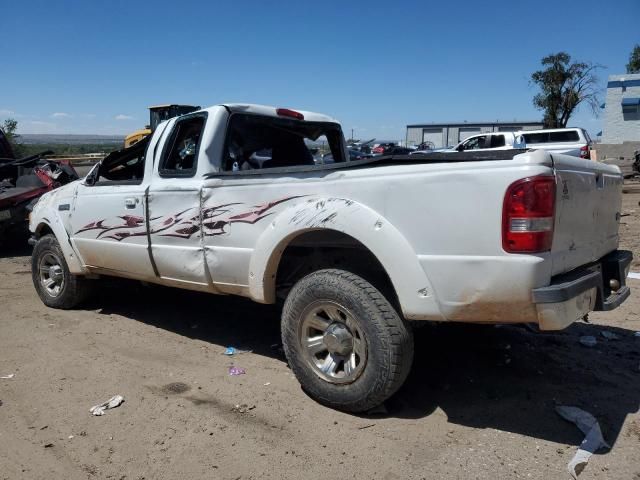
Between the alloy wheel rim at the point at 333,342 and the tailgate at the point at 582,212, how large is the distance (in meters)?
1.21

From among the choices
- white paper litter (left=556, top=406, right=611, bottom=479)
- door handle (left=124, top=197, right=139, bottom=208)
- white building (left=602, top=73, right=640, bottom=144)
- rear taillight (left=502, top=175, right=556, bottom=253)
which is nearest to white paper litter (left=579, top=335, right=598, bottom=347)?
white paper litter (left=556, top=406, right=611, bottom=479)

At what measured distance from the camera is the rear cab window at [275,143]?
178 inches

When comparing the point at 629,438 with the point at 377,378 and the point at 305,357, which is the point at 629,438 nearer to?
the point at 377,378

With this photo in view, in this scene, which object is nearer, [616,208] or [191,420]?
[191,420]

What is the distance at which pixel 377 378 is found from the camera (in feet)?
10.5

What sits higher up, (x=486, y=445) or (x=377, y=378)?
(x=377, y=378)

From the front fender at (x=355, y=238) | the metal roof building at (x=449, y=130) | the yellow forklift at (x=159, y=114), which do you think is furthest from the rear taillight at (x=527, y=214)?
the metal roof building at (x=449, y=130)

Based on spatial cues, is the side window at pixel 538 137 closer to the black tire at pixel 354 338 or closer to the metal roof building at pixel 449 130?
the black tire at pixel 354 338

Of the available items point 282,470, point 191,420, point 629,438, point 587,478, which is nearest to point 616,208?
point 629,438

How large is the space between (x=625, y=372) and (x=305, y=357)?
245cm

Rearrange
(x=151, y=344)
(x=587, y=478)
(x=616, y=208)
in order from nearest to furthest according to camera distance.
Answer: (x=587, y=478)
(x=616, y=208)
(x=151, y=344)

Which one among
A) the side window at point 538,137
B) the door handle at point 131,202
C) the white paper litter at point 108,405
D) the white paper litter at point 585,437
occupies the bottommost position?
the white paper litter at point 108,405

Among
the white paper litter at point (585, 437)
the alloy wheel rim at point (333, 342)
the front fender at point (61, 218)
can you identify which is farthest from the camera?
the front fender at point (61, 218)

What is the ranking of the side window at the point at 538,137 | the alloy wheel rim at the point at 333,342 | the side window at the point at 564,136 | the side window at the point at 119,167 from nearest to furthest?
the alloy wheel rim at the point at 333,342 → the side window at the point at 119,167 → the side window at the point at 564,136 → the side window at the point at 538,137
